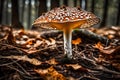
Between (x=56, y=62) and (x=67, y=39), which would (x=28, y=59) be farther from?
(x=67, y=39)

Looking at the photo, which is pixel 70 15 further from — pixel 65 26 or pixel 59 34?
pixel 59 34

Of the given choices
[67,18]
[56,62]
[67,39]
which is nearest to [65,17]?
[67,18]

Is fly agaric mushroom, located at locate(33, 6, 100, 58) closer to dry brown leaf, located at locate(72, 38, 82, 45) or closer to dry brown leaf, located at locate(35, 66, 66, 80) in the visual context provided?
dry brown leaf, located at locate(35, 66, 66, 80)

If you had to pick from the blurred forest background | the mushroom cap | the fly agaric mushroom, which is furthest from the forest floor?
the blurred forest background

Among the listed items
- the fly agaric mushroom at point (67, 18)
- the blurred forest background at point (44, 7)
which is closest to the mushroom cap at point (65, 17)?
the fly agaric mushroom at point (67, 18)

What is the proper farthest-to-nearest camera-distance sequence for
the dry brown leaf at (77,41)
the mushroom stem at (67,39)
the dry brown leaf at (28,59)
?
the dry brown leaf at (77,41)
the mushroom stem at (67,39)
the dry brown leaf at (28,59)

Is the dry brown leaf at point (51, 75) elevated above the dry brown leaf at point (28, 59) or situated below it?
below

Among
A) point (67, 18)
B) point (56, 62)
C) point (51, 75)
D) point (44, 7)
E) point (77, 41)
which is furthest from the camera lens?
point (44, 7)

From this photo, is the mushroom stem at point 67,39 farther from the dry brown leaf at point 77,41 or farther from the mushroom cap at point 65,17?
the dry brown leaf at point 77,41

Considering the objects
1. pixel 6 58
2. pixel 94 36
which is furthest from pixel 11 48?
pixel 94 36

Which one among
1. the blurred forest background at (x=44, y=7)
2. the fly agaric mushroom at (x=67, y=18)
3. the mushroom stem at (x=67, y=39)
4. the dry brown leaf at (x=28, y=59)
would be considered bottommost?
the blurred forest background at (x=44, y=7)

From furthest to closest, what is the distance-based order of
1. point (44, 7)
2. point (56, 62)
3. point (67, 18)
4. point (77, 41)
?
point (44, 7) < point (77, 41) < point (56, 62) < point (67, 18)
